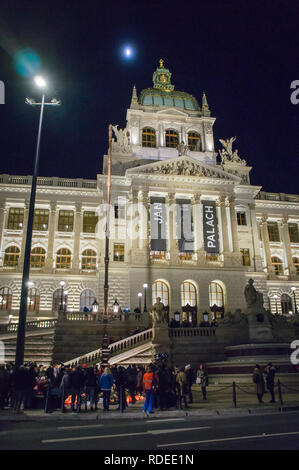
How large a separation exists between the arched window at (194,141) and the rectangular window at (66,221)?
60.7 ft

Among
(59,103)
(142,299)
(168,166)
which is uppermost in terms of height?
(168,166)

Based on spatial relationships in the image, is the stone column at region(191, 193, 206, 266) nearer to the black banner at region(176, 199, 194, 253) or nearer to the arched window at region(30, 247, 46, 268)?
the black banner at region(176, 199, 194, 253)

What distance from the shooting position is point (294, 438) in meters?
8.92

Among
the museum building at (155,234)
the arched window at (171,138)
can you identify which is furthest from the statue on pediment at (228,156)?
the arched window at (171,138)

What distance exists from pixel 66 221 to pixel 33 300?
33.2 ft

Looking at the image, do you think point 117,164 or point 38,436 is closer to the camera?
point 38,436

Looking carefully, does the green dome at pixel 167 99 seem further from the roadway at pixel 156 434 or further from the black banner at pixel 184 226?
the roadway at pixel 156 434

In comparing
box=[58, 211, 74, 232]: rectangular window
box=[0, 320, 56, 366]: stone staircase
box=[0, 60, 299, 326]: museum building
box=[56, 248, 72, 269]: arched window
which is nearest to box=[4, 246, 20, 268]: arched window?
box=[0, 60, 299, 326]: museum building

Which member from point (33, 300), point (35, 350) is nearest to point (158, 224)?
point (33, 300)

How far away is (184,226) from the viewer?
44906 millimetres
